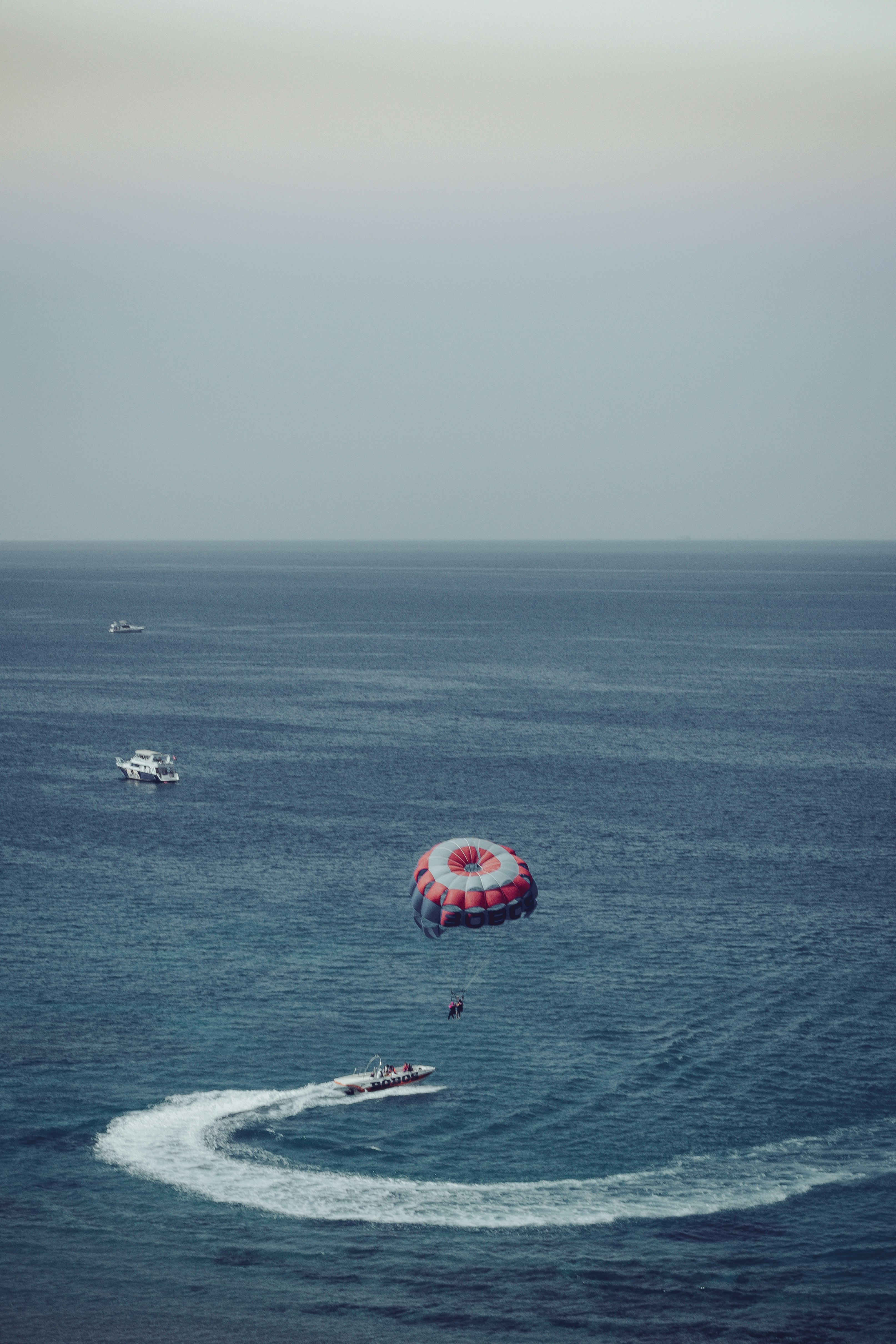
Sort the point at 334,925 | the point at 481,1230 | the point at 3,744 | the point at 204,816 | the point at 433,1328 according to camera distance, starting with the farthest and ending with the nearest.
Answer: the point at 3,744
the point at 204,816
the point at 334,925
the point at 481,1230
the point at 433,1328

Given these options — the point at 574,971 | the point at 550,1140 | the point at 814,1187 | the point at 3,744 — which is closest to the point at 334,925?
the point at 574,971

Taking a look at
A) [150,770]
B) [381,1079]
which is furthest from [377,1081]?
[150,770]

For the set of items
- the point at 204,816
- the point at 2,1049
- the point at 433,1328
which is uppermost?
the point at 204,816

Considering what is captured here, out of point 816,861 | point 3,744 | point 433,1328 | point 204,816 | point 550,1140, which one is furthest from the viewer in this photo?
point 3,744

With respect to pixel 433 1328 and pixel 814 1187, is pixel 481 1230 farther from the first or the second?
pixel 814 1187

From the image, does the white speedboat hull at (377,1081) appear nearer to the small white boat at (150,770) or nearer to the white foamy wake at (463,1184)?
the white foamy wake at (463,1184)

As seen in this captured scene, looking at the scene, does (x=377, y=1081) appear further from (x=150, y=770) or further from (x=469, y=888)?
(x=150, y=770)

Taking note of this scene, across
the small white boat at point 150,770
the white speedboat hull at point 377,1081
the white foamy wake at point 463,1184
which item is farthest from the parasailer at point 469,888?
the small white boat at point 150,770

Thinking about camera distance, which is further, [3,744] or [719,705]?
[719,705]
